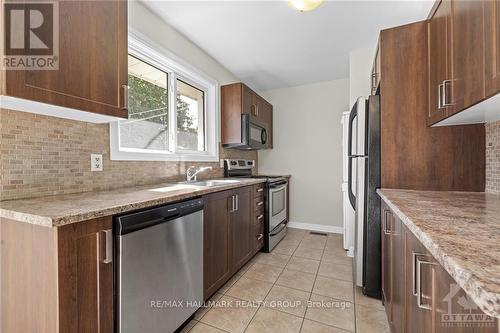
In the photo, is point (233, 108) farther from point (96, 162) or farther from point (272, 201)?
point (96, 162)

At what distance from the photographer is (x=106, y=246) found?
101 centimetres

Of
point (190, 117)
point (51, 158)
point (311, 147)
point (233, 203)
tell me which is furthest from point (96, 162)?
point (311, 147)

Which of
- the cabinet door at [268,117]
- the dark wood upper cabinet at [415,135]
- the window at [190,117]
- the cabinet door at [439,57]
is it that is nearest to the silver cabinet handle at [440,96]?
the cabinet door at [439,57]

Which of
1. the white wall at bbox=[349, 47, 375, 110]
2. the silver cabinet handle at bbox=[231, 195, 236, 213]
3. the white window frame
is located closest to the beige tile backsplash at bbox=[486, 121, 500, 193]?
the white wall at bbox=[349, 47, 375, 110]

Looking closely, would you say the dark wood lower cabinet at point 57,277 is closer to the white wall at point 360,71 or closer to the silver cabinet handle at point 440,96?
the silver cabinet handle at point 440,96

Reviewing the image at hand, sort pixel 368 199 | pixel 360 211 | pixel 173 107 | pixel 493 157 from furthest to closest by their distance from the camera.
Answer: pixel 173 107
pixel 360 211
pixel 368 199
pixel 493 157

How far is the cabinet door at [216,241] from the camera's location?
1.72 m

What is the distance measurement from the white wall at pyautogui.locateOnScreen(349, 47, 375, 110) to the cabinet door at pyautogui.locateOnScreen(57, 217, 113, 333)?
286cm

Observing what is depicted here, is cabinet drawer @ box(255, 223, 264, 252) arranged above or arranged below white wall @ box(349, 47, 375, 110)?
below

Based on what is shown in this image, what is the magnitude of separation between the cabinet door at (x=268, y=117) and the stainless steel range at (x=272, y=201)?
1.85 feet

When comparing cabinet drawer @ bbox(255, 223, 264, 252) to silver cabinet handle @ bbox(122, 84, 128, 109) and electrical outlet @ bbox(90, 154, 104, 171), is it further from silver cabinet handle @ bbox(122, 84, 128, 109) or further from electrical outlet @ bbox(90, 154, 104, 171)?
silver cabinet handle @ bbox(122, 84, 128, 109)

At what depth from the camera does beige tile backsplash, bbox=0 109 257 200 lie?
3.83 feet

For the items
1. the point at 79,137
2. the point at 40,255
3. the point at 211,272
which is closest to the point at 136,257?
the point at 40,255

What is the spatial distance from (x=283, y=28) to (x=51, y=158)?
7.36ft
